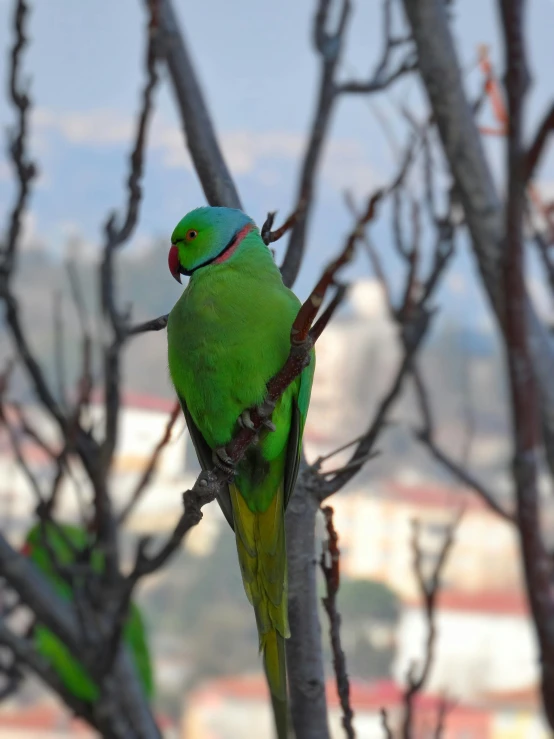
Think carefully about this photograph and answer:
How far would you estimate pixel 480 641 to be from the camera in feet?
6.81

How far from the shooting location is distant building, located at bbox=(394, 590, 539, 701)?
6.64ft

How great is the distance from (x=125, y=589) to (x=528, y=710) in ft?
4.96

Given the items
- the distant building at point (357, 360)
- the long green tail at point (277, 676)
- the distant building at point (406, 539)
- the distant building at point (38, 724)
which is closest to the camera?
the long green tail at point (277, 676)

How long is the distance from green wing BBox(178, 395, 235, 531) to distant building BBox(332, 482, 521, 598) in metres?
1.20

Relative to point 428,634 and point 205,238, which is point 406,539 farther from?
point 205,238

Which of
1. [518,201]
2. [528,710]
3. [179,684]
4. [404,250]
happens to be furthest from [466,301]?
[518,201]

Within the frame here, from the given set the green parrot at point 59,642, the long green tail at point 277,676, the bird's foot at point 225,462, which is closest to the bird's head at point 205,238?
the bird's foot at point 225,462

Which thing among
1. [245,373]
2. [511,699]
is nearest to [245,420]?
[245,373]

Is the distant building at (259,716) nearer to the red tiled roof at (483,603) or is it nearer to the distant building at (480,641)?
the distant building at (480,641)

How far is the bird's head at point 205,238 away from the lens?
479 millimetres

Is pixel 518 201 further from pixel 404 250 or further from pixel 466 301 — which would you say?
pixel 466 301

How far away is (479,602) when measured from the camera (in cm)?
211

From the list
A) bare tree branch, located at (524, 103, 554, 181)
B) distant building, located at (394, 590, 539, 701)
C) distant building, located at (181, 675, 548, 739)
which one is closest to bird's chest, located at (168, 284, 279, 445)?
bare tree branch, located at (524, 103, 554, 181)

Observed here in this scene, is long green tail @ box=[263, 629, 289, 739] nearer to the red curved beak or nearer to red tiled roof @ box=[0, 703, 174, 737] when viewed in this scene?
the red curved beak
